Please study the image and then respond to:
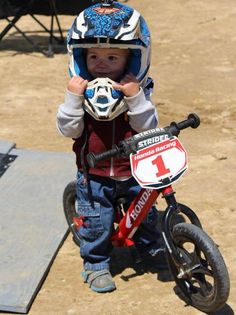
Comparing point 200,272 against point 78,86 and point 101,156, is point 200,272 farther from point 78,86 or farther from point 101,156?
point 78,86

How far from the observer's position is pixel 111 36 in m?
3.71

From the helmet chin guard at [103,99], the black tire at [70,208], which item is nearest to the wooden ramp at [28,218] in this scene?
the black tire at [70,208]

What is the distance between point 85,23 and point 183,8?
8.62 metres

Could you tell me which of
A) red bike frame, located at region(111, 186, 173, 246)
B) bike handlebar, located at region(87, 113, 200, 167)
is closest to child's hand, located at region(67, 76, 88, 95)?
bike handlebar, located at region(87, 113, 200, 167)

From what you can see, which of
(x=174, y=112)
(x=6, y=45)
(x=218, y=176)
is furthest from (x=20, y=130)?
(x=6, y=45)

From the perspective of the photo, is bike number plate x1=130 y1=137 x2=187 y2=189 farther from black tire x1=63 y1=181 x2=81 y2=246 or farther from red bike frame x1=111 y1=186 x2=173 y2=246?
black tire x1=63 y1=181 x2=81 y2=246

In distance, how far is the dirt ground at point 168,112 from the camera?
411 cm

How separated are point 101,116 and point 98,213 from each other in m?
0.63

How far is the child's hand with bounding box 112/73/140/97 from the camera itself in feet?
12.4

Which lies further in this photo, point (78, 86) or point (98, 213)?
point (98, 213)

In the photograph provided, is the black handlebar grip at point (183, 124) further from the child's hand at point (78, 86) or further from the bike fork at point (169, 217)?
the child's hand at point (78, 86)

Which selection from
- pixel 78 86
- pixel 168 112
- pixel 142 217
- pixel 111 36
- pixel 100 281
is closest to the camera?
pixel 111 36

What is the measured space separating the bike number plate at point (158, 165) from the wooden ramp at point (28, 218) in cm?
101

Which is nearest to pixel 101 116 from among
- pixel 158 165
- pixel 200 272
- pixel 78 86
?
pixel 78 86
